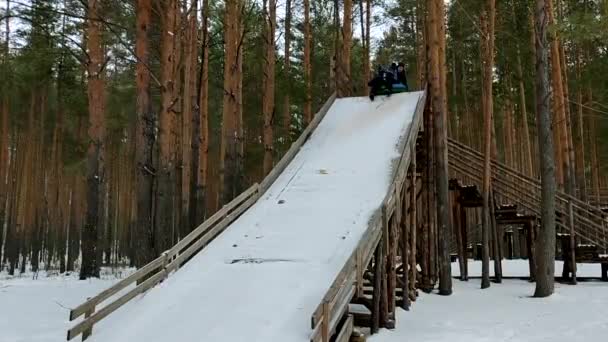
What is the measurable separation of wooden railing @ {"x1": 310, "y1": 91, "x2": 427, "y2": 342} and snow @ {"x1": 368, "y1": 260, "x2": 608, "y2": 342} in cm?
121

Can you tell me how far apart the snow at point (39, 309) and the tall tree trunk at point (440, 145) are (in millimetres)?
8028

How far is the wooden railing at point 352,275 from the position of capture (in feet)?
17.7

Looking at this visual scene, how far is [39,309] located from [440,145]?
9.47 meters

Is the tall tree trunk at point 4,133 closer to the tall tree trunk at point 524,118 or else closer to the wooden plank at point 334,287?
the wooden plank at point 334,287

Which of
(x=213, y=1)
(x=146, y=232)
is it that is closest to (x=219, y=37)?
(x=213, y=1)

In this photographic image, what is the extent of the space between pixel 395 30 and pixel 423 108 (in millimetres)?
19158

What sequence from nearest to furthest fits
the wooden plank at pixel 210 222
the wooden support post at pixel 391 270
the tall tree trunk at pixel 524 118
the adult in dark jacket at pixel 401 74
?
the wooden plank at pixel 210 222, the wooden support post at pixel 391 270, the adult in dark jacket at pixel 401 74, the tall tree trunk at pixel 524 118

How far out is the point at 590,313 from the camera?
30.2 ft

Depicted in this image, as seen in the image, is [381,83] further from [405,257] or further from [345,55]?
[405,257]

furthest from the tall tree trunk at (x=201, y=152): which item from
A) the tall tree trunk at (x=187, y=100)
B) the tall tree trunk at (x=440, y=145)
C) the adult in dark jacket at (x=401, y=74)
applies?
the tall tree trunk at (x=440, y=145)

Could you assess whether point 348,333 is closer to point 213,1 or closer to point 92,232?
point 92,232

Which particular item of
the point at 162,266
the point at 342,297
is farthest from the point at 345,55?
the point at 342,297

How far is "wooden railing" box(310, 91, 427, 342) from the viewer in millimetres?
5410

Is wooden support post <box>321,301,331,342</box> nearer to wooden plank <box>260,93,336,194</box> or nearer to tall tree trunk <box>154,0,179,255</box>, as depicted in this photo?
wooden plank <box>260,93,336,194</box>
